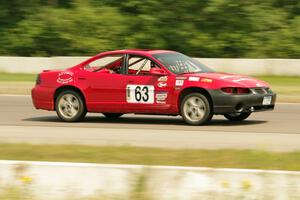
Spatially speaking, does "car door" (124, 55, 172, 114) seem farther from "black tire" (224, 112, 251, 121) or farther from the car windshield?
"black tire" (224, 112, 251, 121)

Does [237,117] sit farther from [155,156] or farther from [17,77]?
[17,77]

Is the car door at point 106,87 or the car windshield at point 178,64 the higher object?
the car windshield at point 178,64

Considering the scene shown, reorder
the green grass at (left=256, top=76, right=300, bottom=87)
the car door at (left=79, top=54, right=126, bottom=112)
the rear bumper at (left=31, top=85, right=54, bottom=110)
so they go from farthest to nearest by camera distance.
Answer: the green grass at (left=256, top=76, right=300, bottom=87) < the rear bumper at (left=31, top=85, right=54, bottom=110) < the car door at (left=79, top=54, right=126, bottom=112)

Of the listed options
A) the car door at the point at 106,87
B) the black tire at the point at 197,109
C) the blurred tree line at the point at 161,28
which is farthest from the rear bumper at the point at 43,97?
the blurred tree line at the point at 161,28

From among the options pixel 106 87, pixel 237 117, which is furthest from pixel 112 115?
pixel 237 117

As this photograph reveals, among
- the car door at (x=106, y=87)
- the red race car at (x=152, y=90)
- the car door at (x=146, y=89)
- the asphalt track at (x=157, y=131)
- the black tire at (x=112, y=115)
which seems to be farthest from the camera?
the black tire at (x=112, y=115)

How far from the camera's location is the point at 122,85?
48.0 feet

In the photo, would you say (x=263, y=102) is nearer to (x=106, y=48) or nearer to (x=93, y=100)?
(x=93, y=100)

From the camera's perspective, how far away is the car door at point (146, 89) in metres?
14.3

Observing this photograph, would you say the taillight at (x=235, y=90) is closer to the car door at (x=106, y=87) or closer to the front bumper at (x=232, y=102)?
the front bumper at (x=232, y=102)

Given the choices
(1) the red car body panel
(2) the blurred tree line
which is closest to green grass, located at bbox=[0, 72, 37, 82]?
(2) the blurred tree line

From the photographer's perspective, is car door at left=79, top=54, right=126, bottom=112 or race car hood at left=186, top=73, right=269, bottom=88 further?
car door at left=79, top=54, right=126, bottom=112

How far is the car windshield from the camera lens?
14.5 m

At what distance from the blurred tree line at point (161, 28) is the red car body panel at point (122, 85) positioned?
685 inches
